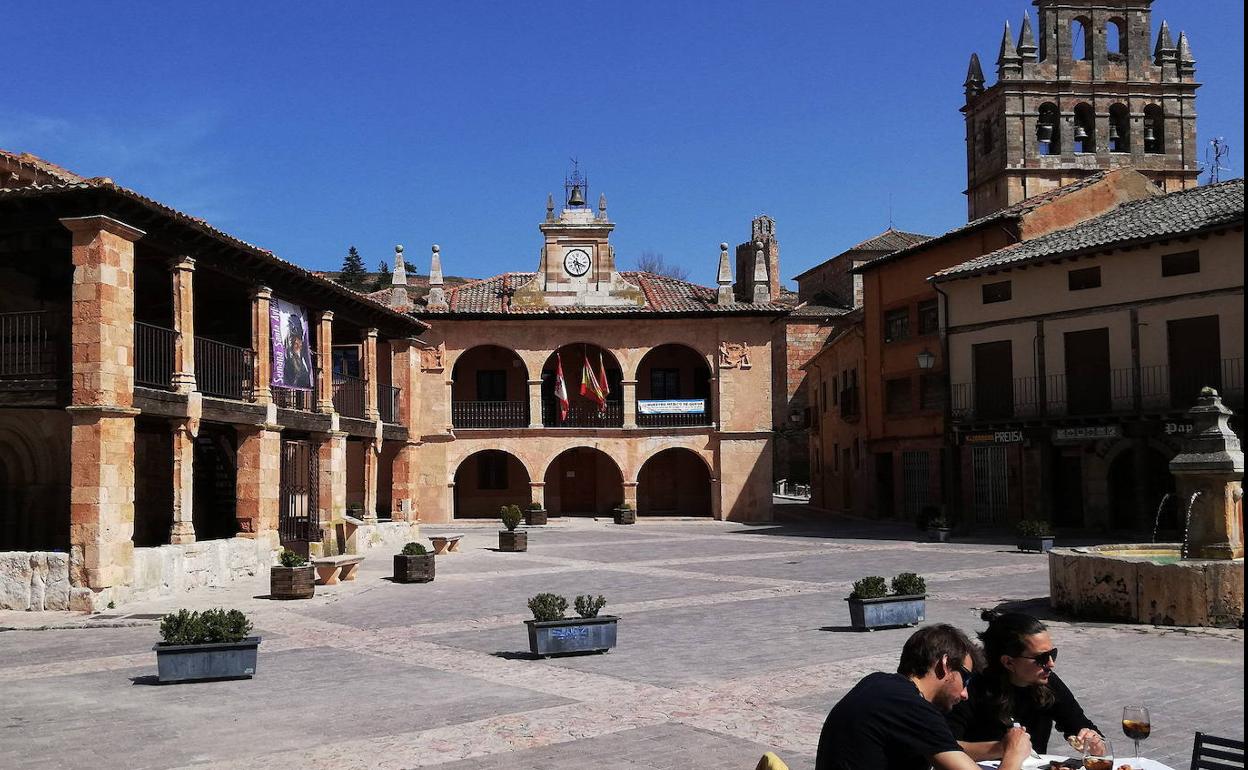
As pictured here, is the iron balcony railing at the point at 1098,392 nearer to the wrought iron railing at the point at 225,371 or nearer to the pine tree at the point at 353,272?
the wrought iron railing at the point at 225,371

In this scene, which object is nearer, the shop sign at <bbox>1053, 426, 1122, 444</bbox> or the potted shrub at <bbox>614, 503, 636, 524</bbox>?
the shop sign at <bbox>1053, 426, 1122, 444</bbox>

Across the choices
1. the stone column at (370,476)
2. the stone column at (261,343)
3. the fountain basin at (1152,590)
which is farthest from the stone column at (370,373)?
the fountain basin at (1152,590)

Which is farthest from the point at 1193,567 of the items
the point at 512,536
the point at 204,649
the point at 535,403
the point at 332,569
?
the point at 535,403

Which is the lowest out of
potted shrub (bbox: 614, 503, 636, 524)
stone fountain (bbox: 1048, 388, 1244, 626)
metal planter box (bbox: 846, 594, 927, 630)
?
potted shrub (bbox: 614, 503, 636, 524)

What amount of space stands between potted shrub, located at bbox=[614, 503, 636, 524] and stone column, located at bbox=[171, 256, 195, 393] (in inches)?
880

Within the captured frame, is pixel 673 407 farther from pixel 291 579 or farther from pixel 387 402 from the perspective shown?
pixel 291 579

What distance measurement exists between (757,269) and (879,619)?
29037 mm

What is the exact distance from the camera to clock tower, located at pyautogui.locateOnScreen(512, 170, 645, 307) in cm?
4288

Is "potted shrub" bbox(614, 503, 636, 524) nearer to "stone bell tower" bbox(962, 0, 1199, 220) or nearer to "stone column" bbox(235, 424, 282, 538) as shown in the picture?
"stone column" bbox(235, 424, 282, 538)

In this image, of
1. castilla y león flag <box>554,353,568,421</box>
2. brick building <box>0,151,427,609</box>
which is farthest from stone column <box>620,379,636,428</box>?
brick building <box>0,151,427,609</box>

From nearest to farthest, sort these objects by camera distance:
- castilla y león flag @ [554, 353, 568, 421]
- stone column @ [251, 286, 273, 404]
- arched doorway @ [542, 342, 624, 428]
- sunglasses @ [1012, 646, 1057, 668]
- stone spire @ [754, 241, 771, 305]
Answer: sunglasses @ [1012, 646, 1057, 668] < stone column @ [251, 286, 273, 404] < castilla y león flag @ [554, 353, 568, 421] < stone spire @ [754, 241, 771, 305] < arched doorway @ [542, 342, 624, 428]

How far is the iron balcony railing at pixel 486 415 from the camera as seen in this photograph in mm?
43094

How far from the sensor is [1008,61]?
177 feet

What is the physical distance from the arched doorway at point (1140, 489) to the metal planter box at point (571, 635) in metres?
21.6
